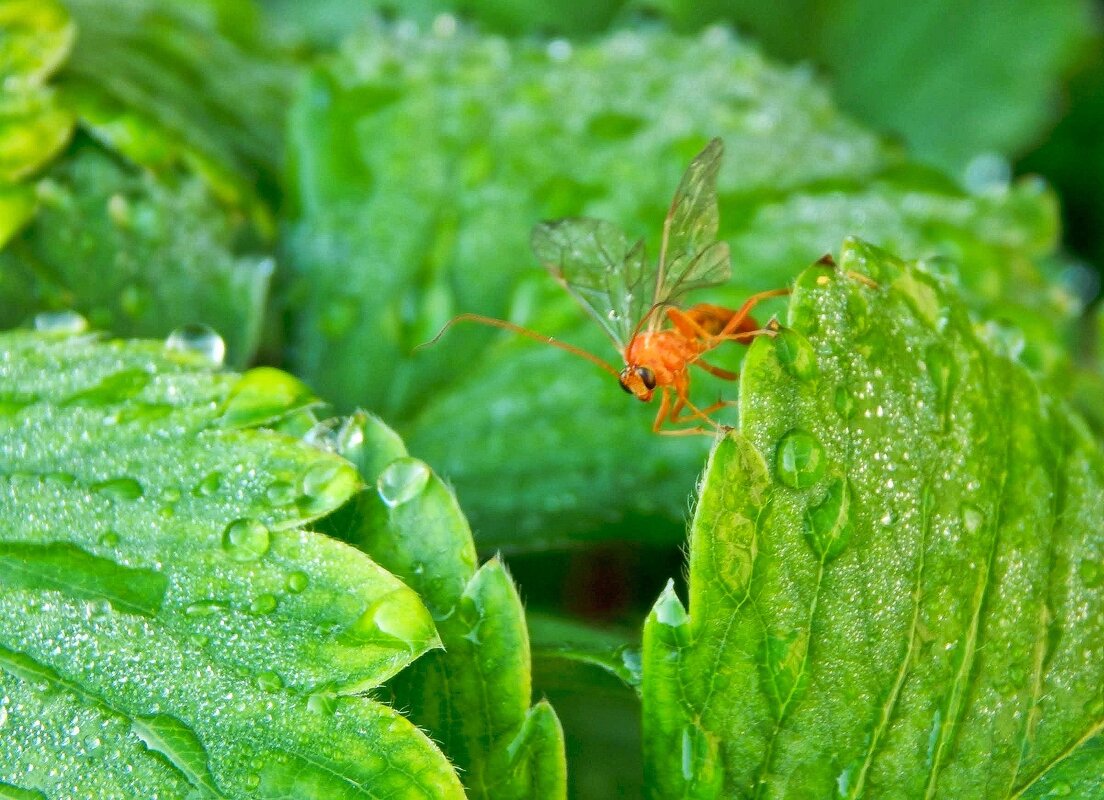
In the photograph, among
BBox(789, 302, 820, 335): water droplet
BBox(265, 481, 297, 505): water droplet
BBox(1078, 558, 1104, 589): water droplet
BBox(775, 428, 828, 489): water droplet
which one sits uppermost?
BBox(789, 302, 820, 335): water droplet

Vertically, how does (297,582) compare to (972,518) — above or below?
below

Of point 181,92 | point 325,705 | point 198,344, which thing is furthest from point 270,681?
point 181,92

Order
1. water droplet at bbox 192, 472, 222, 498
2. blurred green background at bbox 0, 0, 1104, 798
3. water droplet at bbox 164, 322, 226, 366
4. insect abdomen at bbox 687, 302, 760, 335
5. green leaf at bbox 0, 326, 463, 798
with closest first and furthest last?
green leaf at bbox 0, 326, 463, 798, water droplet at bbox 192, 472, 222, 498, water droplet at bbox 164, 322, 226, 366, insect abdomen at bbox 687, 302, 760, 335, blurred green background at bbox 0, 0, 1104, 798

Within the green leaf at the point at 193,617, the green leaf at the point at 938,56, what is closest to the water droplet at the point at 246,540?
the green leaf at the point at 193,617

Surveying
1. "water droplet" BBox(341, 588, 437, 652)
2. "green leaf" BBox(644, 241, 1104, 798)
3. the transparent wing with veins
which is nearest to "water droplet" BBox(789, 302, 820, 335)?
"green leaf" BBox(644, 241, 1104, 798)

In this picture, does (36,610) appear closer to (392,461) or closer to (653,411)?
(392,461)

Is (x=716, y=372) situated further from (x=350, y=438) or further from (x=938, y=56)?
(x=938, y=56)

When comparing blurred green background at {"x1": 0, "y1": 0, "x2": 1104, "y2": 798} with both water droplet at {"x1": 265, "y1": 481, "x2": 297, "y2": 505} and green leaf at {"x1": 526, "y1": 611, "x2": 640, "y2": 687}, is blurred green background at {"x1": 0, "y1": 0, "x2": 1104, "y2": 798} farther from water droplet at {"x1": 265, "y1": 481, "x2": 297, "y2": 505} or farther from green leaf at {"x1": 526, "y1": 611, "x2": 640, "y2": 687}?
water droplet at {"x1": 265, "y1": 481, "x2": 297, "y2": 505}

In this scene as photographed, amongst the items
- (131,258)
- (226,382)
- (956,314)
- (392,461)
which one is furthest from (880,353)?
(131,258)
